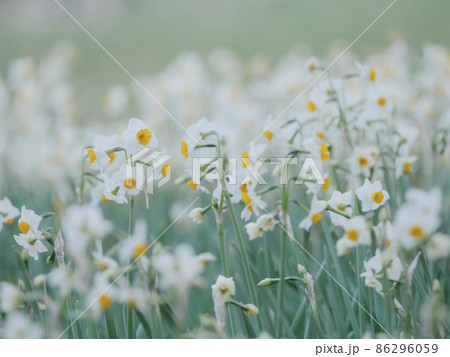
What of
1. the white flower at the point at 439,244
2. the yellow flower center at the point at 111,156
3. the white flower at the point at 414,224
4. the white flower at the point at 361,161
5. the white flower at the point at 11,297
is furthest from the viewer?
the white flower at the point at 361,161

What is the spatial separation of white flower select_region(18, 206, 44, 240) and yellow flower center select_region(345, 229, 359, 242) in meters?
0.57

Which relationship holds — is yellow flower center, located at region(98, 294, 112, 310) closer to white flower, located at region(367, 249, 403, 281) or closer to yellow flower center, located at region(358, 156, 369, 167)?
white flower, located at region(367, 249, 403, 281)

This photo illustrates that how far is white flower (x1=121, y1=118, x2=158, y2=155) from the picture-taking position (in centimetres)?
112

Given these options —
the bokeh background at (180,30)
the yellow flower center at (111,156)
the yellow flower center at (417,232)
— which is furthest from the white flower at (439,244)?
the bokeh background at (180,30)

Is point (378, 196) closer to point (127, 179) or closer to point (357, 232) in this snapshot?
point (357, 232)

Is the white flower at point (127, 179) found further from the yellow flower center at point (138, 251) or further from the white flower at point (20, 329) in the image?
the white flower at point (20, 329)

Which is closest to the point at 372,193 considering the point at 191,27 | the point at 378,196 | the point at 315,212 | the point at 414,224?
the point at 378,196

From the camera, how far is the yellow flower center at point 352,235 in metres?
1.00

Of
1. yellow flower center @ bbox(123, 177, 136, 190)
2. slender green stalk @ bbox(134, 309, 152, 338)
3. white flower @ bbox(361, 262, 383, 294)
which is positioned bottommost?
slender green stalk @ bbox(134, 309, 152, 338)

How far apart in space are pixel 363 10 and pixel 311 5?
32cm

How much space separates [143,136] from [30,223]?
0.27m

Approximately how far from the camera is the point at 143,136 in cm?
113

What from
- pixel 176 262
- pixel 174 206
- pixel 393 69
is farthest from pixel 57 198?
pixel 393 69

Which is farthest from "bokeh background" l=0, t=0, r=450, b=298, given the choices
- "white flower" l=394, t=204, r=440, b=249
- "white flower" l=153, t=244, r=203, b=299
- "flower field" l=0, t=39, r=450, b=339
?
"white flower" l=394, t=204, r=440, b=249
